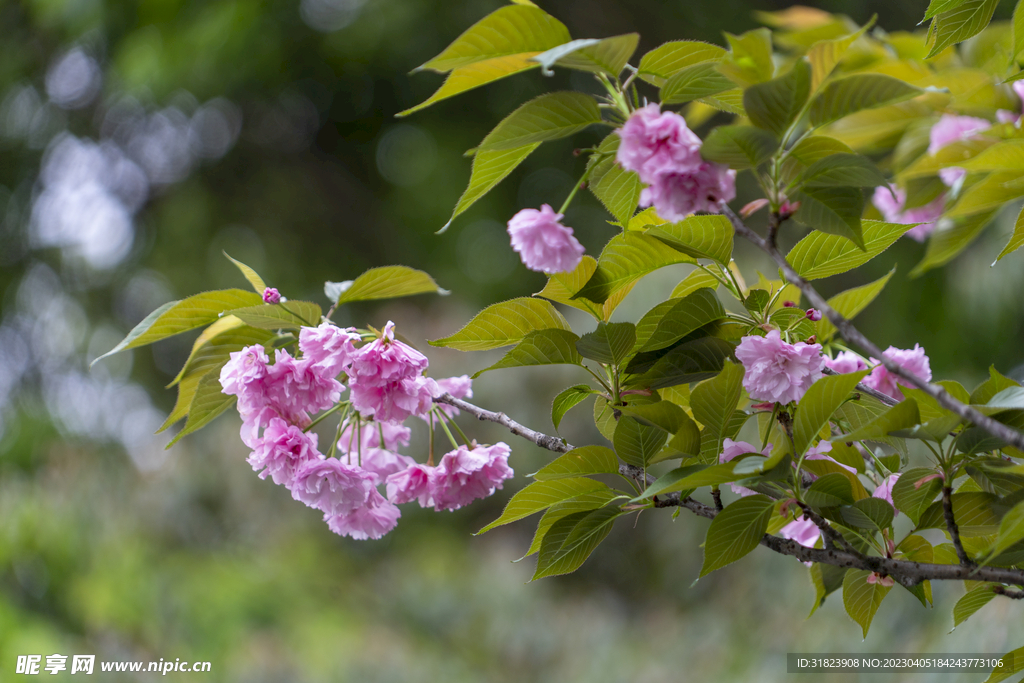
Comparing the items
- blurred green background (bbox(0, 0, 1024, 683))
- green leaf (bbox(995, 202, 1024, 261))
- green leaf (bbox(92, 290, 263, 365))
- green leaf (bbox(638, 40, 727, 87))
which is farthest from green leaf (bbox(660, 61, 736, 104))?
blurred green background (bbox(0, 0, 1024, 683))

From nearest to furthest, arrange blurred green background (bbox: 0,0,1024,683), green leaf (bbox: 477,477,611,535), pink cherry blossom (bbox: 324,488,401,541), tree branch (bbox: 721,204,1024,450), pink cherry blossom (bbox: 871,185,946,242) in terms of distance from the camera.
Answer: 1. tree branch (bbox: 721,204,1024,450)
2. green leaf (bbox: 477,477,611,535)
3. pink cherry blossom (bbox: 324,488,401,541)
4. pink cherry blossom (bbox: 871,185,946,242)
5. blurred green background (bbox: 0,0,1024,683)

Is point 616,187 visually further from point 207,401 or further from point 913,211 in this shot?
point 913,211

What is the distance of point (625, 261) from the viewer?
38 cm

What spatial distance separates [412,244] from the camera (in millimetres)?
3902

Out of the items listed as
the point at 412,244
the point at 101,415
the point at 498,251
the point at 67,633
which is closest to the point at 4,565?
the point at 67,633

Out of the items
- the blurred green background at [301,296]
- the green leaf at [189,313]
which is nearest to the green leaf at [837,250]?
the green leaf at [189,313]

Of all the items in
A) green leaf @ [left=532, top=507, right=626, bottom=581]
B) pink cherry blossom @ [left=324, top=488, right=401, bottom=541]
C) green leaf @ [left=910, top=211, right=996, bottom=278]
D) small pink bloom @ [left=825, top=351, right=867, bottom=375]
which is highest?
green leaf @ [left=910, top=211, right=996, bottom=278]

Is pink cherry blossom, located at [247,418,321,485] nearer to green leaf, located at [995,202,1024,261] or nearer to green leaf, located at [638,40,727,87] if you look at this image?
green leaf, located at [638,40,727,87]

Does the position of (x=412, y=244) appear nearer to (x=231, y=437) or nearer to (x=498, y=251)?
(x=498, y=251)

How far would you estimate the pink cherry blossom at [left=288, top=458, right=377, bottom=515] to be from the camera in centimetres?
45

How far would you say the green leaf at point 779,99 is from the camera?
29 cm

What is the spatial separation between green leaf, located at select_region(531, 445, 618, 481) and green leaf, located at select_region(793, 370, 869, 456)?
102 millimetres

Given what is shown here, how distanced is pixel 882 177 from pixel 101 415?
3967 millimetres

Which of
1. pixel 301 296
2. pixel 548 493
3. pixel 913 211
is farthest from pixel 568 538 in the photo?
pixel 301 296
